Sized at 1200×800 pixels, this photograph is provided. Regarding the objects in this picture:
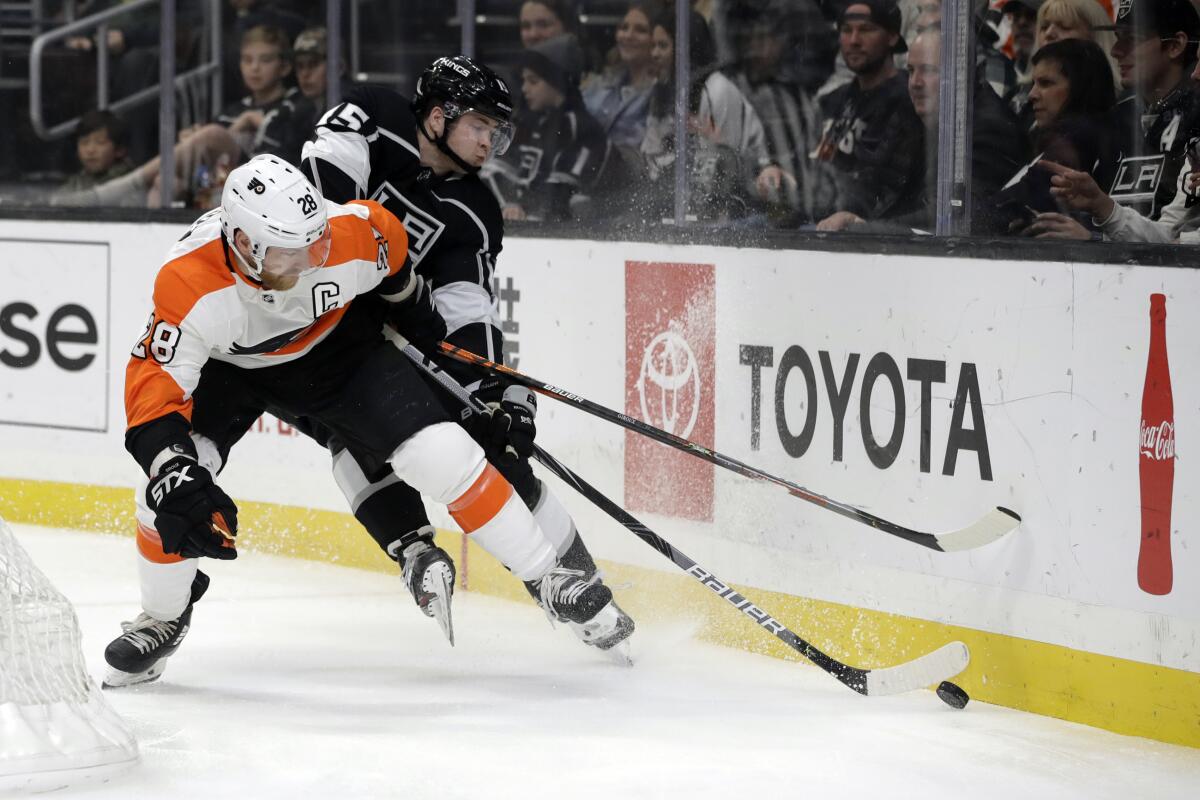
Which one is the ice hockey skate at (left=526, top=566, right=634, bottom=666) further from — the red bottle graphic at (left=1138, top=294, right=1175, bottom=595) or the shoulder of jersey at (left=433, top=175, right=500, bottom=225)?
the red bottle graphic at (left=1138, top=294, right=1175, bottom=595)

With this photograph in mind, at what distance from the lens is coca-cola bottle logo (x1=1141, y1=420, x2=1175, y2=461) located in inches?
127

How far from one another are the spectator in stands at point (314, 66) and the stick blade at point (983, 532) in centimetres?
258

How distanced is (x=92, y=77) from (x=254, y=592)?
6.68 feet

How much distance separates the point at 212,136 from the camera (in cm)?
558

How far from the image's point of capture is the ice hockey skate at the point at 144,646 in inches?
142

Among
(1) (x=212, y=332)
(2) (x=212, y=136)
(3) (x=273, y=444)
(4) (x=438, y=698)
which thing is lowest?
(4) (x=438, y=698)

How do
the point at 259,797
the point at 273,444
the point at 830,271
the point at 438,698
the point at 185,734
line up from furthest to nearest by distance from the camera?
the point at 273,444, the point at 830,271, the point at 438,698, the point at 185,734, the point at 259,797

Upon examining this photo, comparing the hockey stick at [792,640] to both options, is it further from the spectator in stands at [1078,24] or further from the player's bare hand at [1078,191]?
the spectator in stands at [1078,24]

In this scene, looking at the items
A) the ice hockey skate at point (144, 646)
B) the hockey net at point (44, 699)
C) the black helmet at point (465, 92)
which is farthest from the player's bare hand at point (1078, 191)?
the hockey net at point (44, 699)

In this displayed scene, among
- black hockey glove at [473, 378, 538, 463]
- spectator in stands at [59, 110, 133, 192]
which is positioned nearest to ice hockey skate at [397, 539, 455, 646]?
black hockey glove at [473, 378, 538, 463]

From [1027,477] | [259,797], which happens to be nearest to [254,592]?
[259,797]

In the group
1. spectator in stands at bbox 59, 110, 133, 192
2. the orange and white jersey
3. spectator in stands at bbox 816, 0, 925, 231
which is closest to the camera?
the orange and white jersey

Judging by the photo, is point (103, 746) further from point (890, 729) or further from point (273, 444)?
point (273, 444)

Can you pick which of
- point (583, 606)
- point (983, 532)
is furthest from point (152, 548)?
point (983, 532)
